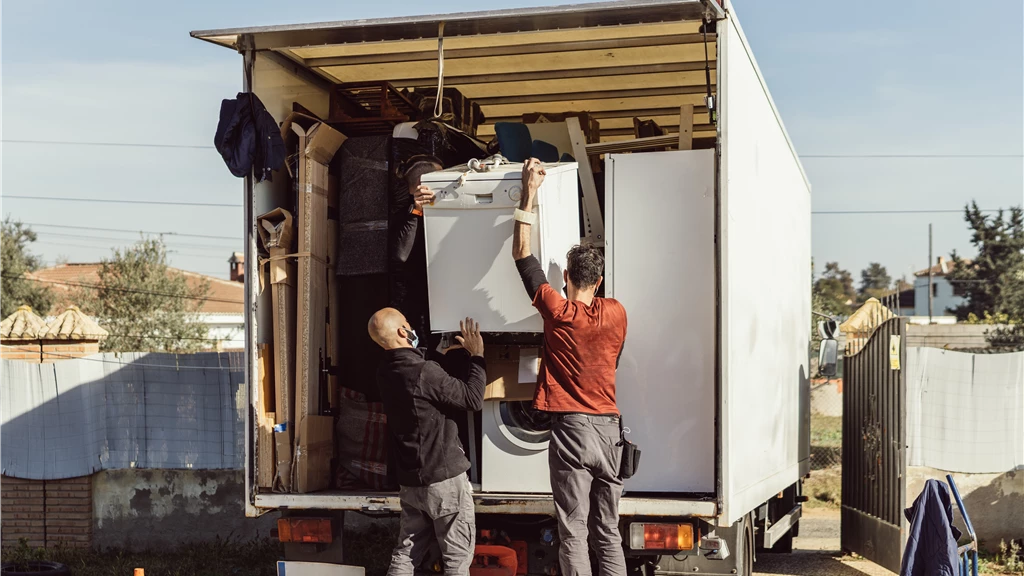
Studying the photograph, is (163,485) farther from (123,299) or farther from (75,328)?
(123,299)

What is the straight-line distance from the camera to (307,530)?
221 inches

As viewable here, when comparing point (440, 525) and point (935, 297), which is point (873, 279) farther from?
point (440, 525)

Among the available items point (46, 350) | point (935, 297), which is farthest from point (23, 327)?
point (935, 297)

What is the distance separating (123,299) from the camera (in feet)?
101

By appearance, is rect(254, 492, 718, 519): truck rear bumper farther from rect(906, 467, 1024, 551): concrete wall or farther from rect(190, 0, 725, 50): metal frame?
rect(906, 467, 1024, 551): concrete wall

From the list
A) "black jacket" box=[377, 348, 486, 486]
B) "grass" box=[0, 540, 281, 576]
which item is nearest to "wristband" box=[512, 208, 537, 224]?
"black jacket" box=[377, 348, 486, 486]

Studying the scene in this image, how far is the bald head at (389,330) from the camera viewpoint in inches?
206

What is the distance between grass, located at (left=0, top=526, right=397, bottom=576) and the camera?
8.50m

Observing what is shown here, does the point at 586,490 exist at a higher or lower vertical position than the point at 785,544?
higher

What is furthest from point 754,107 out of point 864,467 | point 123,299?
point 123,299

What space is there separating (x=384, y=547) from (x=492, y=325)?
4.28 metres

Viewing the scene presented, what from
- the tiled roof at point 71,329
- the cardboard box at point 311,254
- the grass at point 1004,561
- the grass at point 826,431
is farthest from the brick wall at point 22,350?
the grass at point 826,431

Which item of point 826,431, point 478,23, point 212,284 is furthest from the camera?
point 212,284

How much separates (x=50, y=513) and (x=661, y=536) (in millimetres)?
6494
